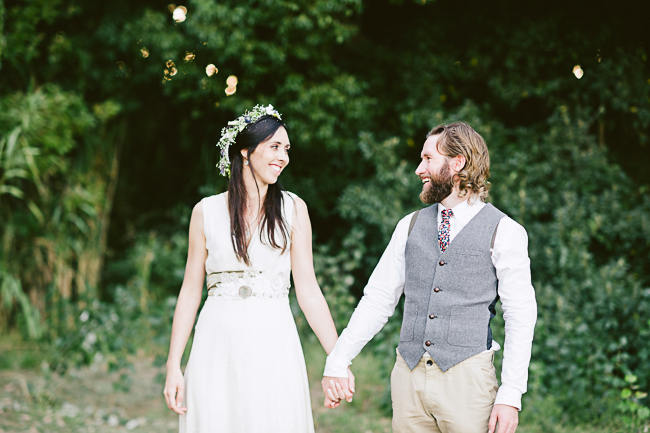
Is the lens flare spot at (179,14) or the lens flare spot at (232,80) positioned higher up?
the lens flare spot at (179,14)

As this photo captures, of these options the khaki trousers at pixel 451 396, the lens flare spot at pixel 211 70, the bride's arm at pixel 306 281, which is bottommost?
the khaki trousers at pixel 451 396

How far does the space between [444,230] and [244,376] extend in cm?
98

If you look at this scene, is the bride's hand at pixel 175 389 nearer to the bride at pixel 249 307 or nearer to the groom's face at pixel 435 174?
the bride at pixel 249 307

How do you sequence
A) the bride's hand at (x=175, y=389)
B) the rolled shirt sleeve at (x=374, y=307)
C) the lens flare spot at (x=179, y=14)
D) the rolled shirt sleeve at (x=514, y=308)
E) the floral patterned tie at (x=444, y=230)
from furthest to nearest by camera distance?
the lens flare spot at (x=179, y=14)
the bride's hand at (x=175, y=389)
the rolled shirt sleeve at (x=374, y=307)
the floral patterned tie at (x=444, y=230)
the rolled shirt sleeve at (x=514, y=308)

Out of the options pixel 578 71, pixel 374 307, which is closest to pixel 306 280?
pixel 374 307

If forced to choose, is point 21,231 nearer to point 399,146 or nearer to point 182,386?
point 399,146

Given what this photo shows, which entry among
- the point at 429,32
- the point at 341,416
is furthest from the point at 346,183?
the point at 341,416

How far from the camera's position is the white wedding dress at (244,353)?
2609mm

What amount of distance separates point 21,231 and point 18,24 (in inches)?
87.4

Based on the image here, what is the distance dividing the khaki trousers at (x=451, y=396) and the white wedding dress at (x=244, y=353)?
562 mm

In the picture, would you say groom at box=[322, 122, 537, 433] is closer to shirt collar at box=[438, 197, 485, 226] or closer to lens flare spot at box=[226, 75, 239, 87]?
shirt collar at box=[438, 197, 485, 226]

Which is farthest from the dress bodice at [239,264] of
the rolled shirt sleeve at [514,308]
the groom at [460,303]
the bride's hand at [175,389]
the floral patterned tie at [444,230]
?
the rolled shirt sleeve at [514,308]

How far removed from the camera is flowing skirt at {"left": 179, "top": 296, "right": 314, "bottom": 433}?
261 centimetres

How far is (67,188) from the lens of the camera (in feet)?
25.2
